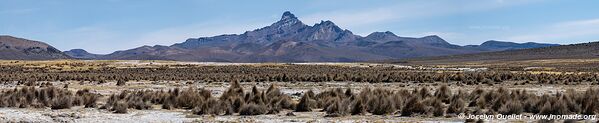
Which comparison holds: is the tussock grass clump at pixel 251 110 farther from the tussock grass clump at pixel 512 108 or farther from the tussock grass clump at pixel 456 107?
the tussock grass clump at pixel 512 108

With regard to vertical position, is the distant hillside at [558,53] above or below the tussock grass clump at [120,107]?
above

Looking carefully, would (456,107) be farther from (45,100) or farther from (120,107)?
(45,100)

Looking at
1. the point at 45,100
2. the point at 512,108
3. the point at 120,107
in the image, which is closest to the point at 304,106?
the point at 120,107

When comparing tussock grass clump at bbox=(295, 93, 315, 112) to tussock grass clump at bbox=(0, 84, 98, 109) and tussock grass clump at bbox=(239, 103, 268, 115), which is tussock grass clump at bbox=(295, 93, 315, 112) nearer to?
tussock grass clump at bbox=(239, 103, 268, 115)

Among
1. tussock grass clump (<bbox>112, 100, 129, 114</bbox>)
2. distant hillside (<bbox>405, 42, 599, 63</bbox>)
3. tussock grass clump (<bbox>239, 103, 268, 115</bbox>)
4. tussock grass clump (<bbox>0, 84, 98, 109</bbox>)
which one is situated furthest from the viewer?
distant hillside (<bbox>405, 42, 599, 63</bbox>)

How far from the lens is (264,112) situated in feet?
60.0

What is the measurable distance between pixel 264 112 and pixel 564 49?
156 meters

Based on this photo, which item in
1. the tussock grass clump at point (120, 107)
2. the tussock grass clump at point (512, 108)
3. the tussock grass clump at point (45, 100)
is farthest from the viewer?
the tussock grass clump at point (45, 100)

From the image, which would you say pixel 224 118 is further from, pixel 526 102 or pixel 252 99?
pixel 526 102

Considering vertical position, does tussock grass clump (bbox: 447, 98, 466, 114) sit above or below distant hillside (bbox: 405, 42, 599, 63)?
below

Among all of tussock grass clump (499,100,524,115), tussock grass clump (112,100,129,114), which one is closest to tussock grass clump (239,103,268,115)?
tussock grass clump (112,100,129,114)

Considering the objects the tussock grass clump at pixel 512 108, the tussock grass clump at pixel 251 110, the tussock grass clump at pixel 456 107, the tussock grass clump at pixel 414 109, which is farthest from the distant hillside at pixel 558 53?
the tussock grass clump at pixel 251 110

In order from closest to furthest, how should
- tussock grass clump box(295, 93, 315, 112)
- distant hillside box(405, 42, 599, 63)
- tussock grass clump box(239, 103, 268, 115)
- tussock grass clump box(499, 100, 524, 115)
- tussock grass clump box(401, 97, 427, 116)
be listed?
tussock grass clump box(499, 100, 524, 115), tussock grass clump box(401, 97, 427, 116), tussock grass clump box(239, 103, 268, 115), tussock grass clump box(295, 93, 315, 112), distant hillside box(405, 42, 599, 63)

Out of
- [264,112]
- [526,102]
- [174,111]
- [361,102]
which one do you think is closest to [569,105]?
[526,102]
